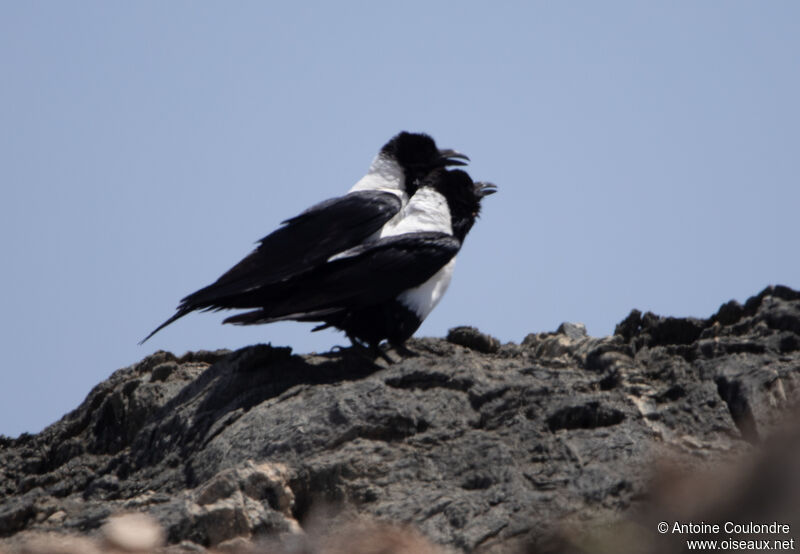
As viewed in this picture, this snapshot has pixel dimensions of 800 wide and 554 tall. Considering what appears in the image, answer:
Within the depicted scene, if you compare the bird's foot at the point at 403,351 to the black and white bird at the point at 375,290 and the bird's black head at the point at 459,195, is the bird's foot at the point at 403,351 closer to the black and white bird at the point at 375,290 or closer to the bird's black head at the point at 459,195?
the black and white bird at the point at 375,290

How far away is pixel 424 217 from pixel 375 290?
102 centimetres

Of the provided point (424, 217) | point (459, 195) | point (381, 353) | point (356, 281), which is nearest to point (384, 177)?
point (459, 195)

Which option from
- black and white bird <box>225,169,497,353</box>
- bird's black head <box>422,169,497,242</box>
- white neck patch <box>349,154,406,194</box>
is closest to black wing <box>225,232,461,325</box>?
black and white bird <box>225,169,497,353</box>

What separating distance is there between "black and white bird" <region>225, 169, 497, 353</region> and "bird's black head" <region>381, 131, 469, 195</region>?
7.18ft

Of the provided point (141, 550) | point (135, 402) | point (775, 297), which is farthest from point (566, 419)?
point (135, 402)

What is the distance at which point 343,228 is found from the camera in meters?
8.46

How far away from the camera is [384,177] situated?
33.7ft

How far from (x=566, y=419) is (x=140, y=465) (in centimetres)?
245

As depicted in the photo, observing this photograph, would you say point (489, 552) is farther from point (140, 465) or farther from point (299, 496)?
point (140, 465)

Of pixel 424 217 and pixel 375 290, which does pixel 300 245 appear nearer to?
pixel 375 290

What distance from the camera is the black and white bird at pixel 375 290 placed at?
25.2ft

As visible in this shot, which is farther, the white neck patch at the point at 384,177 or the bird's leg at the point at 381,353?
the white neck patch at the point at 384,177

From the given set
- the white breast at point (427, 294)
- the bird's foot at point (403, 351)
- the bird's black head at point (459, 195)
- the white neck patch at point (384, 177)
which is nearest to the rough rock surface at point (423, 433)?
the bird's foot at point (403, 351)

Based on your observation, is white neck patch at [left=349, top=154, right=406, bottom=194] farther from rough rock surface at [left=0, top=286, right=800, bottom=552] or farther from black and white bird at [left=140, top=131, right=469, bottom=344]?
rough rock surface at [left=0, top=286, right=800, bottom=552]
